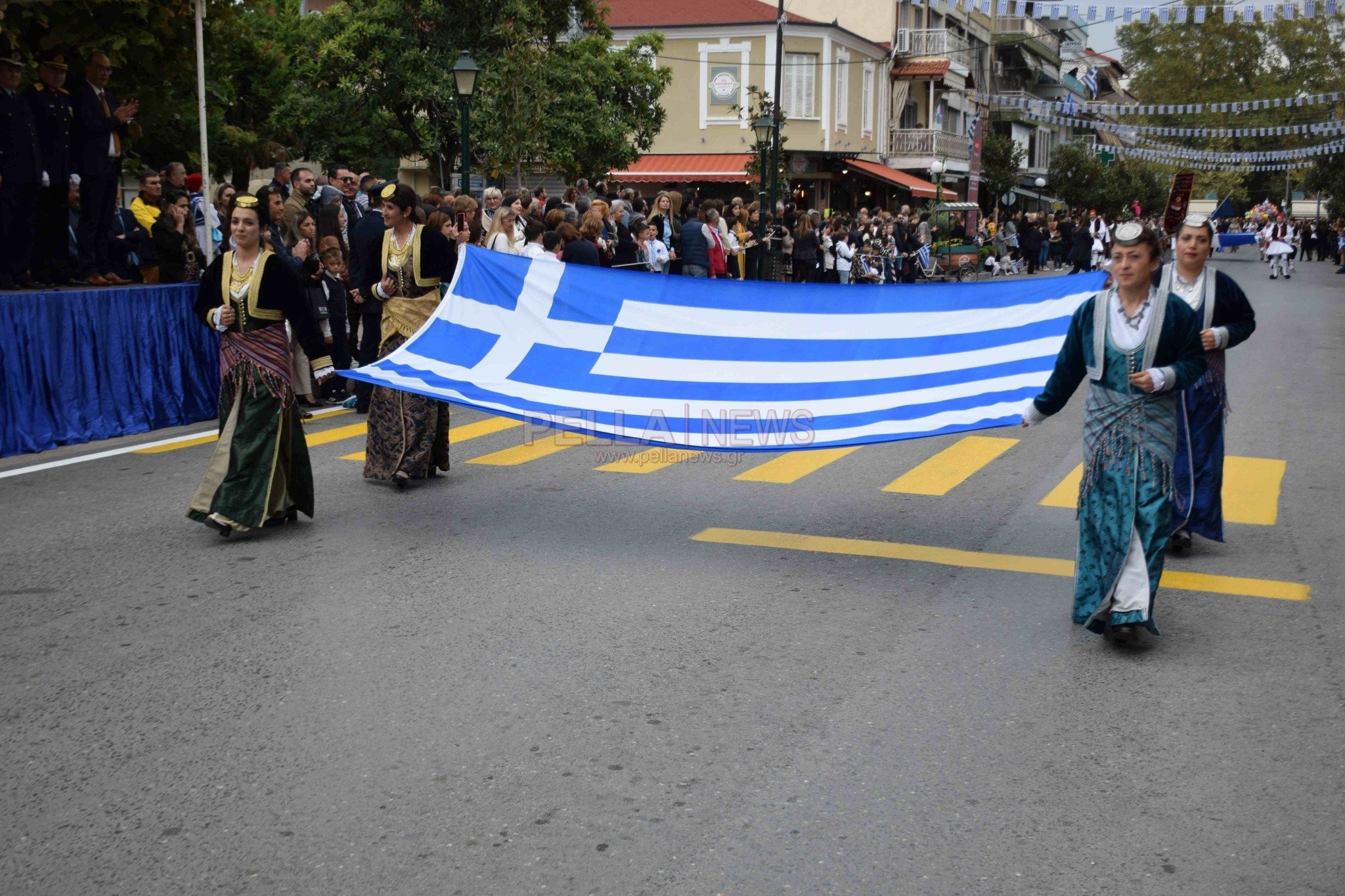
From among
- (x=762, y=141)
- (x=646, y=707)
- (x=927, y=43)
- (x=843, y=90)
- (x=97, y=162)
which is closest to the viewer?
(x=646, y=707)

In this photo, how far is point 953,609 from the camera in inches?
242

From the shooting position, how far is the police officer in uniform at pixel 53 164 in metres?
11.3

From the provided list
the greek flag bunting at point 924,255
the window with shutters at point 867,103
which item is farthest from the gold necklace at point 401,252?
the window with shutters at point 867,103

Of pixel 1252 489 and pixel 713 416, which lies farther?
pixel 1252 489

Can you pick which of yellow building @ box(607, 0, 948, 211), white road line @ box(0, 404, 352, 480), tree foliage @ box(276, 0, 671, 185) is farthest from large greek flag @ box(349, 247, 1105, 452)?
yellow building @ box(607, 0, 948, 211)

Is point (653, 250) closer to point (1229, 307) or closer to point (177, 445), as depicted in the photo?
point (177, 445)

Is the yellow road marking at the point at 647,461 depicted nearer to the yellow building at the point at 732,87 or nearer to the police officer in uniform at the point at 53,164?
the police officer in uniform at the point at 53,164

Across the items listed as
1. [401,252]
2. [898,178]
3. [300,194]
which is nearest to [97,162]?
[300,194]

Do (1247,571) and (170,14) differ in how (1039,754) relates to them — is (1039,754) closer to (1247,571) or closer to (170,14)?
(1247,571)

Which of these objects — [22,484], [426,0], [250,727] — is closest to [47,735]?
[250,727]

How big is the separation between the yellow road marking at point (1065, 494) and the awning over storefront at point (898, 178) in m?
38.1

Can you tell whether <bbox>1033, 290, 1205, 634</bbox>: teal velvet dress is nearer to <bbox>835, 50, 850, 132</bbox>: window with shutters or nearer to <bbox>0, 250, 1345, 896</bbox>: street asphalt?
<bbox>0, 250, 1345, 896</bbox>: street asphalt

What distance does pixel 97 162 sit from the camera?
39.1ft

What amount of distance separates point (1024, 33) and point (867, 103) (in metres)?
23.7
